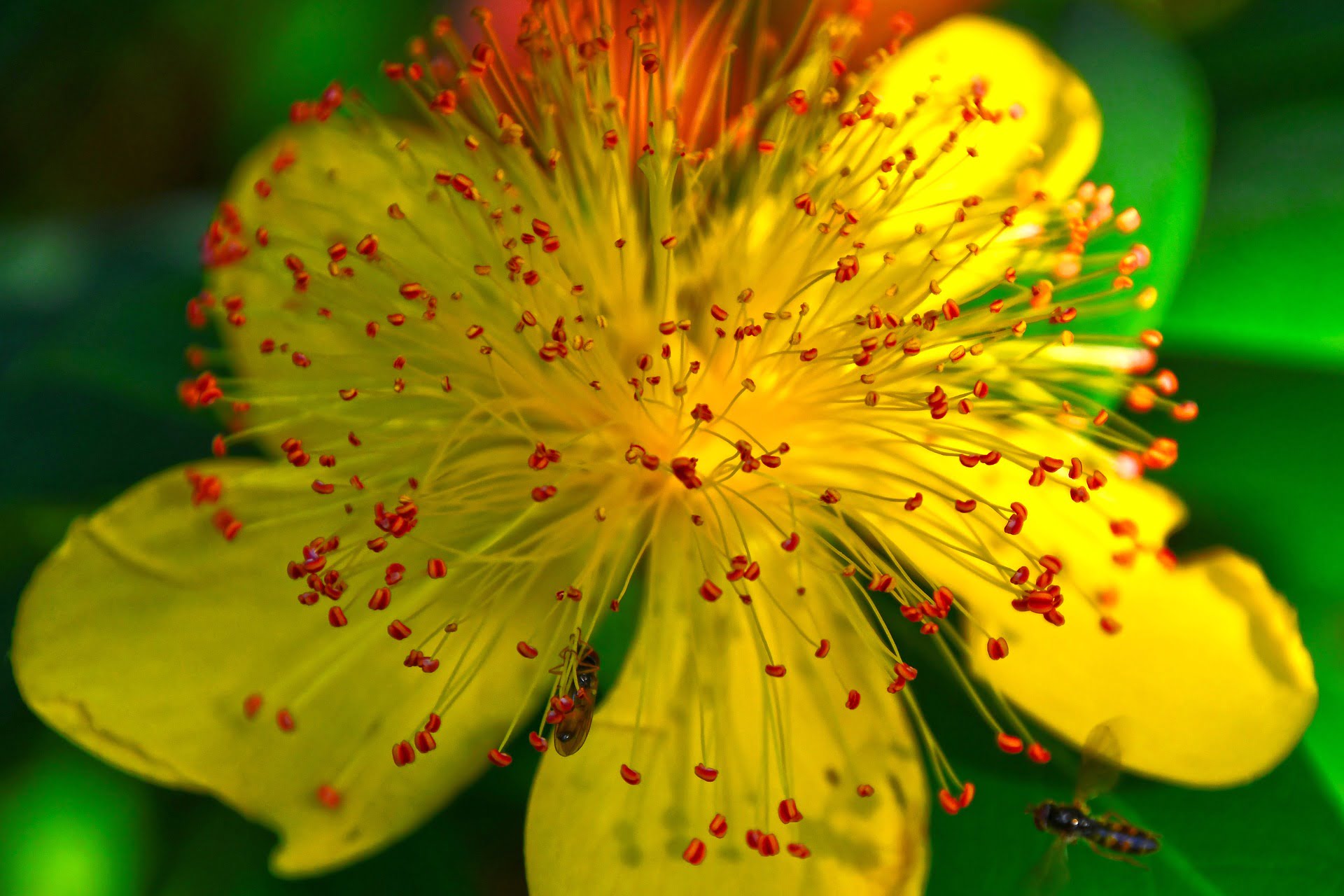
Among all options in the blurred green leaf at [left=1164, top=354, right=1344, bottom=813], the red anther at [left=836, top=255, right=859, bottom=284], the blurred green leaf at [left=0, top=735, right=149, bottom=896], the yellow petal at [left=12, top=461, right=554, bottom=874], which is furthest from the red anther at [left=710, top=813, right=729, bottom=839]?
the blurred green leaf at [left=0, top=735, right=149, bottom=896]

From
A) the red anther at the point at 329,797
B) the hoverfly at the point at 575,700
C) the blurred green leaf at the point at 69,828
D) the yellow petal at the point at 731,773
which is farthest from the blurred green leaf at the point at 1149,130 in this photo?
the blurred green leaf at the point at 69,828

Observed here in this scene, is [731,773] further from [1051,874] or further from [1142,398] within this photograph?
[1142,398]

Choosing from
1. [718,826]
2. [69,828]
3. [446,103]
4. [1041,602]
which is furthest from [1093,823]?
[69,828]

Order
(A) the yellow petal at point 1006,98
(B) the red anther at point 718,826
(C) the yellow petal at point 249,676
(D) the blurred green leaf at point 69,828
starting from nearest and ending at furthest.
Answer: (B) the red anther at point 718,826 < (C) the yellow petal at point 249,676 < (A) the yellow petal at point 1006,98 < (D) the blurred green leaf at point 69,828

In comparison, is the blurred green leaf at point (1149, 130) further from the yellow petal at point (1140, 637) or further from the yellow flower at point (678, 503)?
the yellow petal at point (1140, 637)

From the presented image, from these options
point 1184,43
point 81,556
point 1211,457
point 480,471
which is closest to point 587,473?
point 480,471

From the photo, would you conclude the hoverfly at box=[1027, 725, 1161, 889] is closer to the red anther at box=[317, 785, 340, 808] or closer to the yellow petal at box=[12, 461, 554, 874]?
the yellow petal at box=[12, 461, 554, 874]

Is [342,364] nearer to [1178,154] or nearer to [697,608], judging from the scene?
[697,608]
